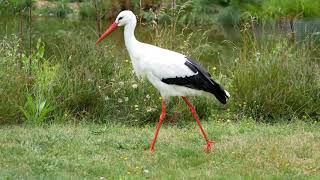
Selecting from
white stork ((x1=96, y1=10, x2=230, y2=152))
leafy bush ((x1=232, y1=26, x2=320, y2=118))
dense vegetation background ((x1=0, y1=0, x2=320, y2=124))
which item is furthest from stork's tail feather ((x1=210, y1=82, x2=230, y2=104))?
leafy bush ((x1=232, y1=26, x2=320, y2=118))

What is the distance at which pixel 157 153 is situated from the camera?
273 inches

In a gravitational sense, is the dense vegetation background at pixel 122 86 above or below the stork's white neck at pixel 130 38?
below

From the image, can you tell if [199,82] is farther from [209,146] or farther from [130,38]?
[130,38]

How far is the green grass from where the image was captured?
20.2 feet

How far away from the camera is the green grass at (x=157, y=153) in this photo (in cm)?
616

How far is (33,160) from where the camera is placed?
21.0ft

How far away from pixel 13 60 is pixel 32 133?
2629 millimetres

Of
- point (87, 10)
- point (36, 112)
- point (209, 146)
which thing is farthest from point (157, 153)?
point (87, 10)

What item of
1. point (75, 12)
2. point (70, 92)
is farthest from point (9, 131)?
point (75, 12)

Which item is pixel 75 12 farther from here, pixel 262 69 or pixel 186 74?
pixel 186 74

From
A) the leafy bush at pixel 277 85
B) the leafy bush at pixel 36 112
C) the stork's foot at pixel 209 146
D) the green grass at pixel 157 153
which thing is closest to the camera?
the green grass at pixel 157 153

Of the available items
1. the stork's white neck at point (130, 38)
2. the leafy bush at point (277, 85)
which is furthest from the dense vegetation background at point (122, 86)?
the stork's white neck at point (130, 38)

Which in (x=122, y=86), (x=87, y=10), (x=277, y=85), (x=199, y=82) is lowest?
(x=87, y=10)

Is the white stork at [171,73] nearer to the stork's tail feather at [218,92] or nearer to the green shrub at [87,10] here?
the stork's tail feather at [218,92]
